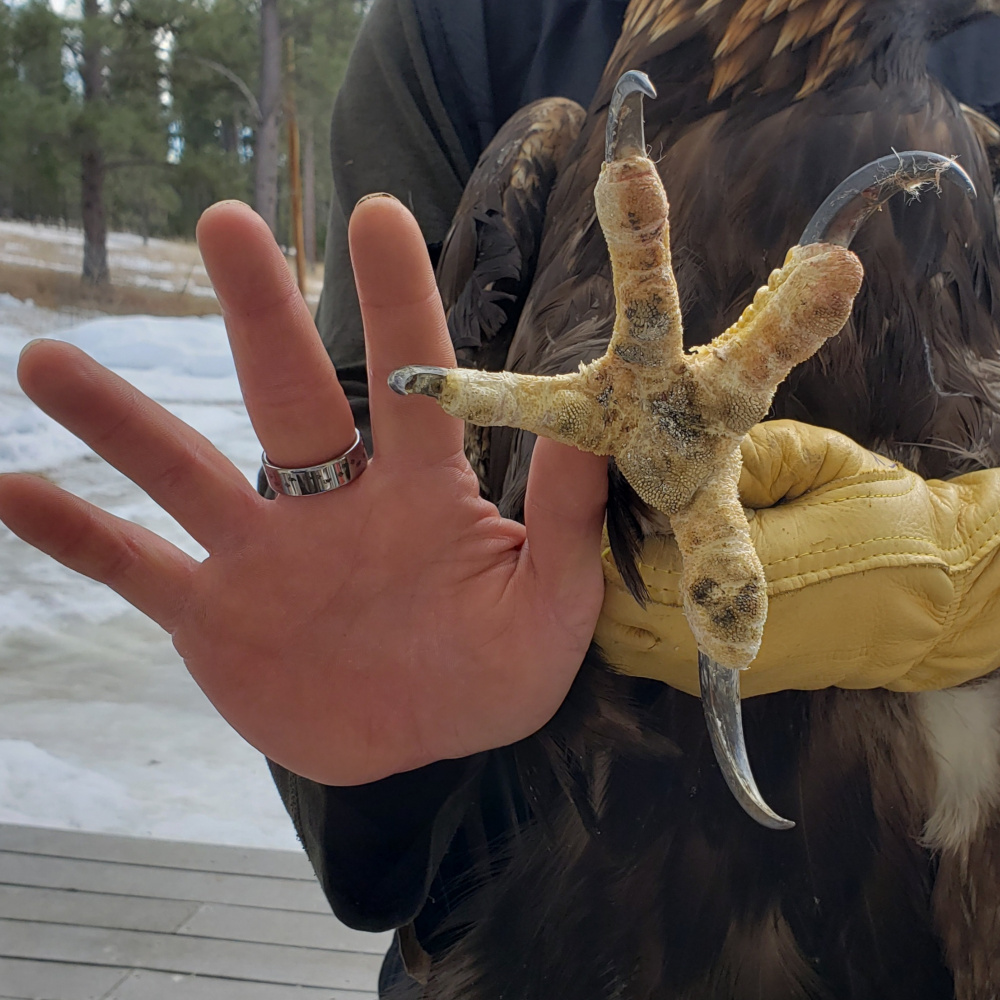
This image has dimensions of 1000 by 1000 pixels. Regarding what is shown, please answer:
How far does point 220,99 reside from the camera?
3.08 metres

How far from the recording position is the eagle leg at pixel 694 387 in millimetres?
468

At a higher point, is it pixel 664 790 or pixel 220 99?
pixel 220 99

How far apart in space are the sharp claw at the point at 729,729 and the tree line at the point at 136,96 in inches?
106

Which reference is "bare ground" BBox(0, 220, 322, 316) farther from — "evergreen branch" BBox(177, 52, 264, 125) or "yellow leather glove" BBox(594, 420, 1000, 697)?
"yellow leather glove" BBox(594, 420, 1000, 697)

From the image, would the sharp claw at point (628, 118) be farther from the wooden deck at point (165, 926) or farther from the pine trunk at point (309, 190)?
the wooden deck at point (165, 926)

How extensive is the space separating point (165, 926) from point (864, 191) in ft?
6.95

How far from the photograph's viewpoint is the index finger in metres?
0.53

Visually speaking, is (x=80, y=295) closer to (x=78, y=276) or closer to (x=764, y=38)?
(x=78, y=276)

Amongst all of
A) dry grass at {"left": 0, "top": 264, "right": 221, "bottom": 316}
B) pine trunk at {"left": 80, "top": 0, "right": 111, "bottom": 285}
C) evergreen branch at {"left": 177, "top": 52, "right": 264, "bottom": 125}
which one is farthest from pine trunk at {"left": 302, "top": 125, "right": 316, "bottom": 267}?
pine trunk at {"left": 80, "top": 0, "right": 111, "bottom": 285}

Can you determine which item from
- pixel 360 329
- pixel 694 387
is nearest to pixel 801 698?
pixel 694 387

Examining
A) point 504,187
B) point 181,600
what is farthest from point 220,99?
point 181,600

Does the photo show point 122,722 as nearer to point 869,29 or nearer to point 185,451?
point 185,451

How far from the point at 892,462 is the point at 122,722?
2774 millimetres

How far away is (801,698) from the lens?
602 millimetres
